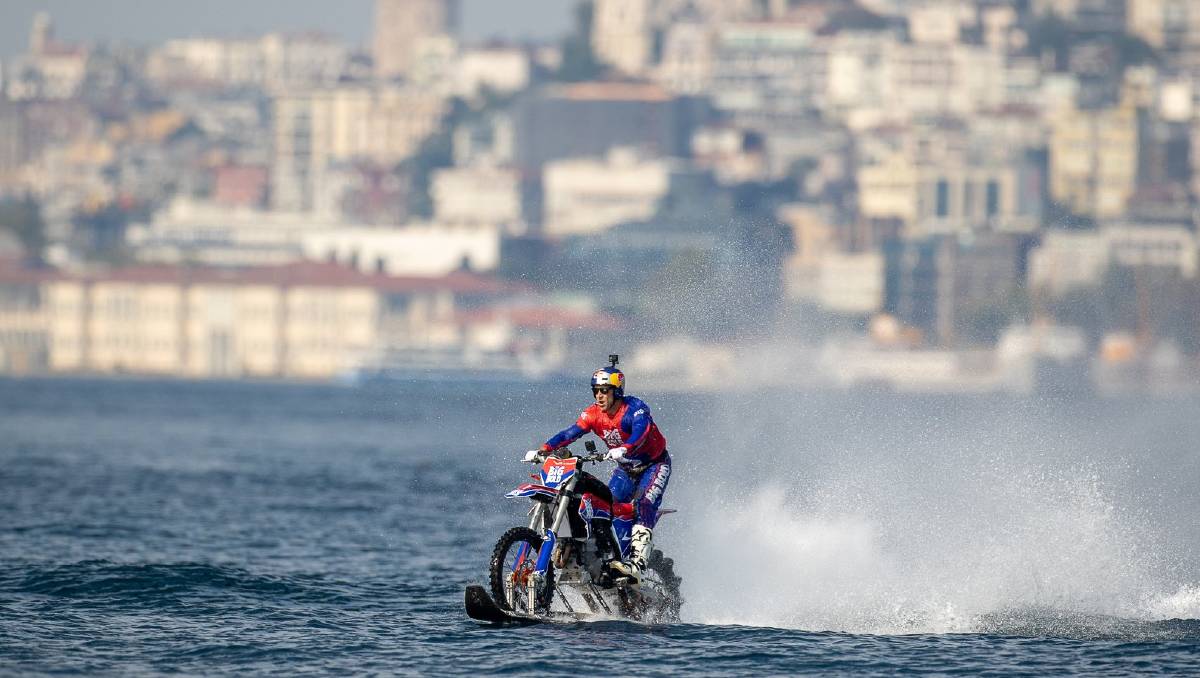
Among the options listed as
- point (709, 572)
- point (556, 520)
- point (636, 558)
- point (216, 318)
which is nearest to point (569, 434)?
point (556, 520)

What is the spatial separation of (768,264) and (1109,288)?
102ft

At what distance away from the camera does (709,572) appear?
26359 millimetres

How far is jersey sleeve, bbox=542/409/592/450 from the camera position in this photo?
22656 mm

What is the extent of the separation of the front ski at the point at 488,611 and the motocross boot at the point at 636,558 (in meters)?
0.91

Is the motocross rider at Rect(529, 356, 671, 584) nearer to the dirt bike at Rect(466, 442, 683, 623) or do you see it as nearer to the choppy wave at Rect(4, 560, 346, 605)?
the dirt bike at Rect(466, 442, 683, 623)

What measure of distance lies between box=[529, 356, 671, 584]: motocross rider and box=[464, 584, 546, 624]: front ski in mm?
1023

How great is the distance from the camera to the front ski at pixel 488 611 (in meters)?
22.5

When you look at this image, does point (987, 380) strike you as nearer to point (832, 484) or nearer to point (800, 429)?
point (800, 429)

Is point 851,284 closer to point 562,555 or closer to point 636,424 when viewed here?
point 636,424

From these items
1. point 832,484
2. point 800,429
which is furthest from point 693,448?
point 832,484

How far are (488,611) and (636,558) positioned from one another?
1.52 metres

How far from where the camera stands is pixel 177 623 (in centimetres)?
2433

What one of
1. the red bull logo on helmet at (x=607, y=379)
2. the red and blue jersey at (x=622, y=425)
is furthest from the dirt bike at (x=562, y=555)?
the red bull logo on helmet at (x=607, y=379)

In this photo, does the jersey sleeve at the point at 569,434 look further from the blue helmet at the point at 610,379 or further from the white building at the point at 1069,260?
the white building at the point at 1069,260
